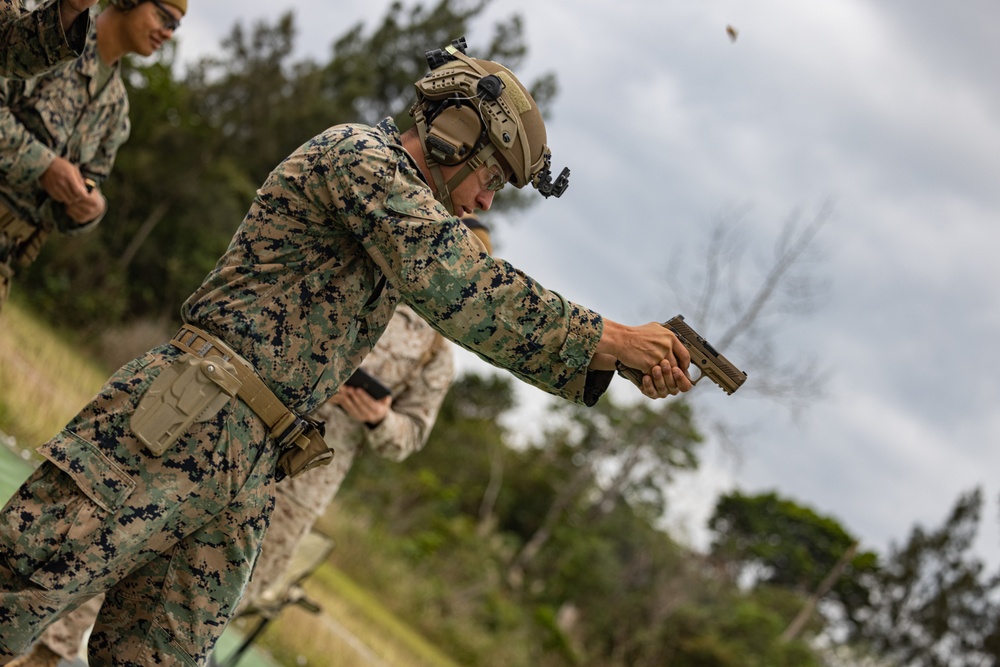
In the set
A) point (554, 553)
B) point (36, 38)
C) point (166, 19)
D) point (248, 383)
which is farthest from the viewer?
point (554, 553)

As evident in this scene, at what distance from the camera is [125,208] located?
66.3 ft

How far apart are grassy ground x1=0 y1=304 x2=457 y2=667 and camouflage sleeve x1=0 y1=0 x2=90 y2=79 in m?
2.35

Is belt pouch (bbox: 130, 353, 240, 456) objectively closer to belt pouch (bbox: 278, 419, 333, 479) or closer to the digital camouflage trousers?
the digital camouflage trousers

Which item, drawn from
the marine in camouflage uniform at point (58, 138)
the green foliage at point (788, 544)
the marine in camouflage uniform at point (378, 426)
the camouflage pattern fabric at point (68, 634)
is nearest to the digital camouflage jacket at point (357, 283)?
the marine in camouflage uniform at point (378, 426)

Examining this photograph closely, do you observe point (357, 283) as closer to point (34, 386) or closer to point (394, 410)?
point (394, 410)

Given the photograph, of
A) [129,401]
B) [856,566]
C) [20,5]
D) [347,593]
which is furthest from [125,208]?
[856,566]

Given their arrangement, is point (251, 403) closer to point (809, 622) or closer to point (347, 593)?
point (347, 593)

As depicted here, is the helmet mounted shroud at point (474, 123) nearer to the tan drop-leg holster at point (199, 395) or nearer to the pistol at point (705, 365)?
the pistol at point (705, 365)

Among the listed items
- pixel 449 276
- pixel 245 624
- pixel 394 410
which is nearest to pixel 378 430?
pixel 394 410

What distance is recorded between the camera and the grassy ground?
22.4 ft

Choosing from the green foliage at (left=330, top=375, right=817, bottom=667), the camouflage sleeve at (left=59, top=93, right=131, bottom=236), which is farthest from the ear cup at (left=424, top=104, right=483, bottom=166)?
the green foliage at (left=330, top=375, right=817, bottom=667)

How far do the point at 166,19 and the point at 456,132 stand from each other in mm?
1941

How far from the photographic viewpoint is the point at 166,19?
440 cm

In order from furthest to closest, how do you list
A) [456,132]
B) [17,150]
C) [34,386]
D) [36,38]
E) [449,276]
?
1. [34,386]
2. [17,150]
3. [36,38]
4. [456,132]
5. [449,276]
